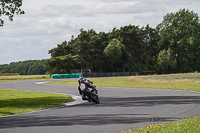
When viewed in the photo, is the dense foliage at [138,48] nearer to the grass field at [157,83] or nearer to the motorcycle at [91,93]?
the grass field at [157,83]

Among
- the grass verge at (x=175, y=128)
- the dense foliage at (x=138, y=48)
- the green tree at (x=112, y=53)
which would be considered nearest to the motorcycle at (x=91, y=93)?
the grass verge at (x=175, y=128)

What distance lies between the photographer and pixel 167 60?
328 feet

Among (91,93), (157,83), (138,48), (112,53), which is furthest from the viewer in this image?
(138,48)

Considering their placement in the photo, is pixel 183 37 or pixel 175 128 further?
pixel 183 37

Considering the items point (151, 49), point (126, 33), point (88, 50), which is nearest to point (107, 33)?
point (126, 33)

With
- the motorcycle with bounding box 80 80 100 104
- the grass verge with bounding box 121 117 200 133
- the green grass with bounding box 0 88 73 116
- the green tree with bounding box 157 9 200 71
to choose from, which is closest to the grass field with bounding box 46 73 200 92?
the motorcycle with bounding box 80 80 100 104

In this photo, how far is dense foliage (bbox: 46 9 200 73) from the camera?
95.1 metres

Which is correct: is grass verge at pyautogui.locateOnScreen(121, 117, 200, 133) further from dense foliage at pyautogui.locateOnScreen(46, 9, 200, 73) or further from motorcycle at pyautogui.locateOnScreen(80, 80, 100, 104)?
dense foliage at pyautogui.locateOnScreen(46, 9, 200, 73)

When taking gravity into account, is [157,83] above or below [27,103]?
→ below

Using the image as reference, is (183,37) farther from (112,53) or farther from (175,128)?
(175,128)

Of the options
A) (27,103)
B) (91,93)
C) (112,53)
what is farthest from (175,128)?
(112,53)

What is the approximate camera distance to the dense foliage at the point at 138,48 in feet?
312

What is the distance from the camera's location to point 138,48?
113m

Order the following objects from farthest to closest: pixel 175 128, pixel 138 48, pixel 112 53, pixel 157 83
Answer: pixel 138 48, pixel 112 53, pixel 157 83, pixel 175 128
